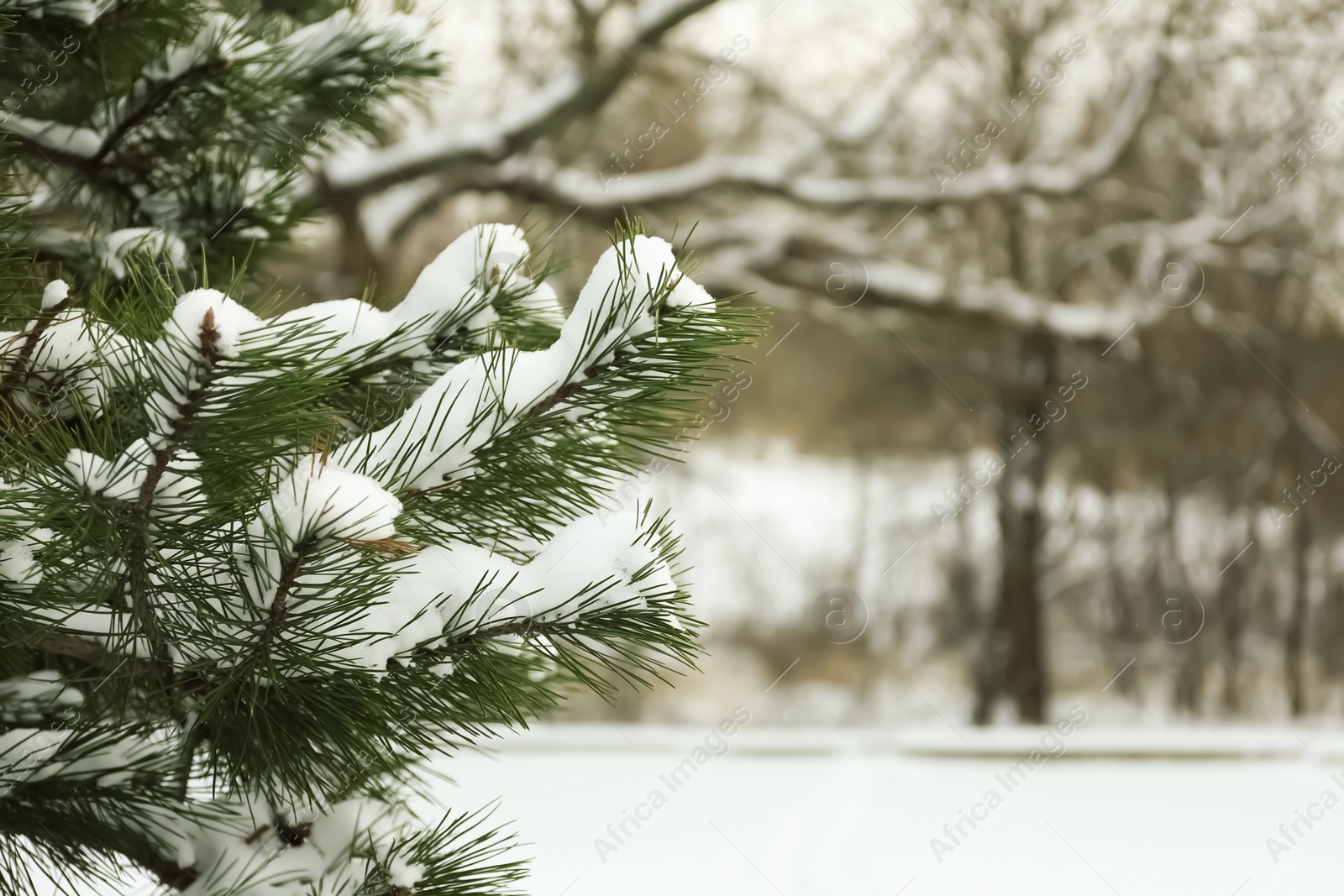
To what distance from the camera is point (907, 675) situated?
1148cm

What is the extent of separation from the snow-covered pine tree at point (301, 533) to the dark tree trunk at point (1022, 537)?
27.5 ft

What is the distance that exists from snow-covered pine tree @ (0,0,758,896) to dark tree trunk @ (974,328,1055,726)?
838 cm

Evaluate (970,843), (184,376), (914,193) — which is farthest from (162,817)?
(914,193)

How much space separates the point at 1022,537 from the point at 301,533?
30.1 feet

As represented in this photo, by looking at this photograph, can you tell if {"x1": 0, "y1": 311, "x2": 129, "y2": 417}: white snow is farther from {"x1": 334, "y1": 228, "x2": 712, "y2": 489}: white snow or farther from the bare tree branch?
the bare tree branch

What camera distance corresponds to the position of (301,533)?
0.83 m

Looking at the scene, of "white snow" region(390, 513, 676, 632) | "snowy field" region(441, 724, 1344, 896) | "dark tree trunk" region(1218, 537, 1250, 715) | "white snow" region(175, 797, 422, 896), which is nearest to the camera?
"white snow" region(390, 513, 676, 632)

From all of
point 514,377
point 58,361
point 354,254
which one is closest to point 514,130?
point 354,254

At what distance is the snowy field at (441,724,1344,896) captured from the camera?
3.23m

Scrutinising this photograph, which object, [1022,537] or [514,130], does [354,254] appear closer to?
[514,130]

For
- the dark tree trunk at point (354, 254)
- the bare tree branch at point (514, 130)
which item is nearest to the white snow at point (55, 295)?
the bare tree branch at point (514, 130)

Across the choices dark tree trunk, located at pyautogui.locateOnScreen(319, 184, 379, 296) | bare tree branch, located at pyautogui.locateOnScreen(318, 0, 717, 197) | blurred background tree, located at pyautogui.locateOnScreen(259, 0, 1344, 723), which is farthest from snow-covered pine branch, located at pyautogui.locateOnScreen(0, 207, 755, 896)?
blurred background tree, located at pyautogui.locateOnScreen(259, 0, 1344, 723)

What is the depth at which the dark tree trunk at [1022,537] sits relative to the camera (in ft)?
30.1

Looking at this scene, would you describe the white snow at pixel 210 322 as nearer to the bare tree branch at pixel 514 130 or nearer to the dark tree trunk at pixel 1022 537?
the bare tree branch at pixel 514 130
